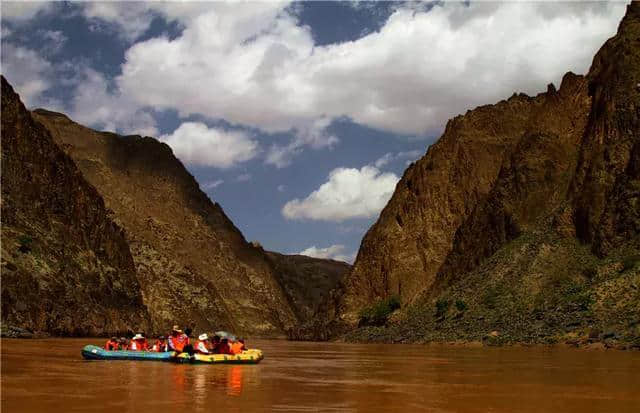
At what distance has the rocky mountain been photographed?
60.0 meters

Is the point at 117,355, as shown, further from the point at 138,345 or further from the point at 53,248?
the point at 53,248

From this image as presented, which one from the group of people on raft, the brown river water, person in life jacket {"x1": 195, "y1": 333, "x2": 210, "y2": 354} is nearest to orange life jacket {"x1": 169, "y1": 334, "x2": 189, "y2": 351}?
the group of people on raft

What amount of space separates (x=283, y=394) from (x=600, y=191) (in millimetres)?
56986

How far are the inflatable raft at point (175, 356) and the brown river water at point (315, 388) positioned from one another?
77 cm

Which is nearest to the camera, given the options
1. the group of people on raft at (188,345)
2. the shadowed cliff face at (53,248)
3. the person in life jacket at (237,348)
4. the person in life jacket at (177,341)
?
the group of people on raft at (188,345)

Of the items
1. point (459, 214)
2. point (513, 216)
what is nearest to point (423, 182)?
point (459, 214)

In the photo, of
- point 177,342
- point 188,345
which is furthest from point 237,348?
point 177,342

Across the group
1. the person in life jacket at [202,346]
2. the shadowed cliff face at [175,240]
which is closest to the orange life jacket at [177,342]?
the person in life jacket at [202,346]

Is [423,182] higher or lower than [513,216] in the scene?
higher

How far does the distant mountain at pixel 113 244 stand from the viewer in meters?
76.1

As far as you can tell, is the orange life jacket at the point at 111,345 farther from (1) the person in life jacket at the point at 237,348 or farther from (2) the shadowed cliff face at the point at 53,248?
(2) the shadowed cliff face at the point at 53,248

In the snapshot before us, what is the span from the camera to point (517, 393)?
2091 cm

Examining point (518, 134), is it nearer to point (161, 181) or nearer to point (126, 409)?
point (161, 181)

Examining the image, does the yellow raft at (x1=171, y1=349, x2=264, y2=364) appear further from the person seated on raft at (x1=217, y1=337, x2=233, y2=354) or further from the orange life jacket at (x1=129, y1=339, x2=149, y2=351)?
the orange life jacket at (x1=129, y1=339, x2=149, y2=351)
